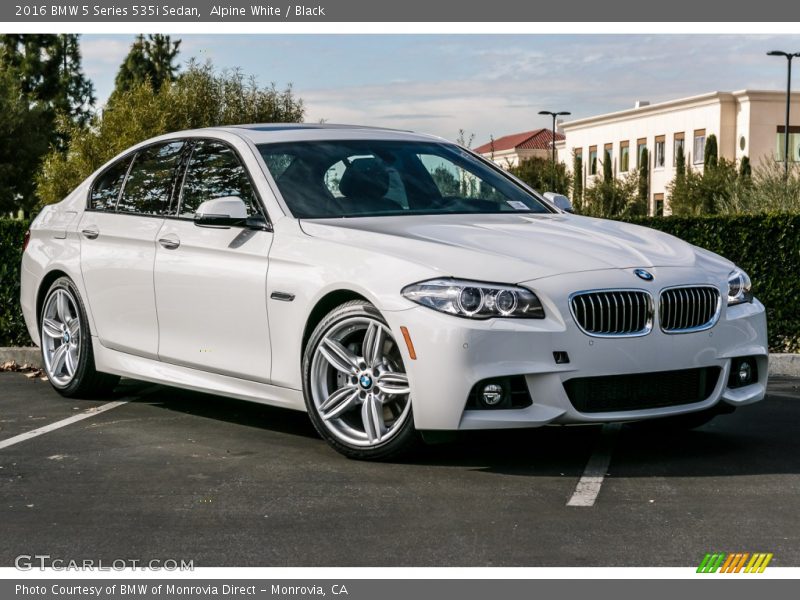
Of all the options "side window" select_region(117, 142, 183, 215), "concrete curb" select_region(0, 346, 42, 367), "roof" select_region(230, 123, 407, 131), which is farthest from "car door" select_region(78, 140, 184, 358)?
"concrete curb" select_region(0, 346, 42, 367)

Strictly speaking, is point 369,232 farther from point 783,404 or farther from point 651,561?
point 783,404

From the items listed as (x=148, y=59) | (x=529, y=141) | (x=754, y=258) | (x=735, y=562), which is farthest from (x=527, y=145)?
(x=735, y=562)

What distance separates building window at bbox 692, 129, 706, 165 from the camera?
258 ft

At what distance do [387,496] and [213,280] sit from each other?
78.0 inches

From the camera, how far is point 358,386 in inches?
244

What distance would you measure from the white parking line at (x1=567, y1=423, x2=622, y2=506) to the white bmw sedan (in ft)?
0.92

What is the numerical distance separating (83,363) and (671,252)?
394 centimetres

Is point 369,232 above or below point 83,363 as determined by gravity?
above

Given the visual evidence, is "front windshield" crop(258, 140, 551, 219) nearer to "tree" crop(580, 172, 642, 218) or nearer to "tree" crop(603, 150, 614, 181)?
"tree" crop(580, 172, 642, 218)

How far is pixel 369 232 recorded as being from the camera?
632 centimetres

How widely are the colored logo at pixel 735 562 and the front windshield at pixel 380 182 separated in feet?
9.78

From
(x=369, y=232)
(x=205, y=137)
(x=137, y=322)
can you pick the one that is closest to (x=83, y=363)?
(x=137, y=322)
